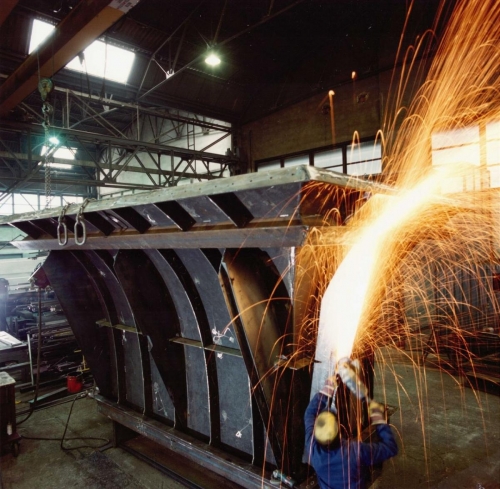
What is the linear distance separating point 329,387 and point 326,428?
0.80 ft

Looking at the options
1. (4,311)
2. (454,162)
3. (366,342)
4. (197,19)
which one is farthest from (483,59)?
(4,311)

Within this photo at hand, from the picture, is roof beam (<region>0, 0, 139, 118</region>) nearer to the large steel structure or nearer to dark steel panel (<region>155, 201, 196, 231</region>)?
the large steel structure

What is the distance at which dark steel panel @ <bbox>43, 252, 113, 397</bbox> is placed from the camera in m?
4.46

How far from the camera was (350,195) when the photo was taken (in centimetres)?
241

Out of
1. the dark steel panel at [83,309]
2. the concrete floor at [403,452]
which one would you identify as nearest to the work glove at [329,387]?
the concrete floor at [403,452]

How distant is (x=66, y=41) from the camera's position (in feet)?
18.2

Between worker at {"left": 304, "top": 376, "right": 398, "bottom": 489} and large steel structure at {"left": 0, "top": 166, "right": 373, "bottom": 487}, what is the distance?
24cm

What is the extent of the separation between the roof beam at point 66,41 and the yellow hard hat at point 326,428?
4.88m

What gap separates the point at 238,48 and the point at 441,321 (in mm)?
8556

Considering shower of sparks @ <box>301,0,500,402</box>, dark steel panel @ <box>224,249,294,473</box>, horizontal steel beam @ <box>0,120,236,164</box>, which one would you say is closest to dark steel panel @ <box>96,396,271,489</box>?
dark steel panel @ <box>224,249,294,473</box>

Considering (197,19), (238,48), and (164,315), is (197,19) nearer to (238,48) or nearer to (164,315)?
(238,48)

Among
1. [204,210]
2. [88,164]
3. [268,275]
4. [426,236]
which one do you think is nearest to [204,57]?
[88,164]

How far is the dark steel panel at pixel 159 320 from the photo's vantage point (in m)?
3.70

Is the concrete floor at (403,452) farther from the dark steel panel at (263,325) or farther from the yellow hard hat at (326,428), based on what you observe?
the yellow hard hat at (326,428)
